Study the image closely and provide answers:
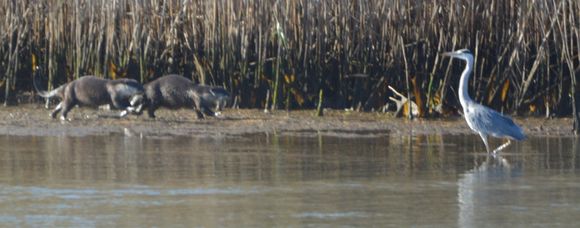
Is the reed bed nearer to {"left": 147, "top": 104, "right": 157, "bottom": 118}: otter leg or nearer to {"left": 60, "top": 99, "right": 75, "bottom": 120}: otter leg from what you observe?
{"left": 147, "top": 104, "right": 157, "bottom": 118}: otter leg

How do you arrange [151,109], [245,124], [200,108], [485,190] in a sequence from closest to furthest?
[485,190]
[245,124]
[200,108]
[151,109]

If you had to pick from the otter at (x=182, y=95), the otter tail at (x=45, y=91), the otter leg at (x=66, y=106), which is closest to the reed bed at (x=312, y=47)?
the otter tail at (x=45, y=91)

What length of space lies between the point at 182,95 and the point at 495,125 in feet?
14.0

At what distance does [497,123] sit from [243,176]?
124 inches

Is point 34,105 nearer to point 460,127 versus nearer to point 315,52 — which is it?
point 315,52

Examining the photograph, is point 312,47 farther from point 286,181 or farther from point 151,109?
point 286,181

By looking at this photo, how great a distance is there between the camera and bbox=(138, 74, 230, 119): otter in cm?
1455

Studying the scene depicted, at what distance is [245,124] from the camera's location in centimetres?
1397

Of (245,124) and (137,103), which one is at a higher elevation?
(137,103)

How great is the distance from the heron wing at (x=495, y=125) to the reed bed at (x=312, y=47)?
2.00m

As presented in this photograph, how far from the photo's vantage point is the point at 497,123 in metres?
11.8

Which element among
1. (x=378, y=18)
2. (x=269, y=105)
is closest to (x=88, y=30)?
(x=269, y=105)

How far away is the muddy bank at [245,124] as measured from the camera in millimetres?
13266

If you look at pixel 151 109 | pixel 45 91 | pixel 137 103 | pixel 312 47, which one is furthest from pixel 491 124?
pixel 45 91
